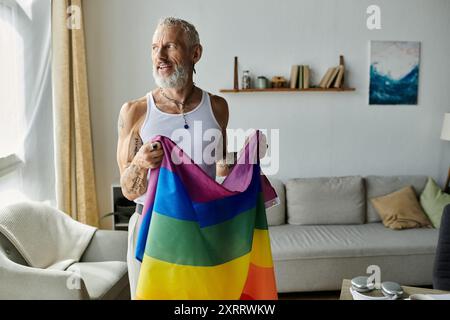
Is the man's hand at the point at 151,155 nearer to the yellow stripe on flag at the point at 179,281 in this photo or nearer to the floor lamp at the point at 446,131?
the yellow stripe on flag at the point at 179,281

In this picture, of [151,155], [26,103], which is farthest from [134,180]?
[26,103]

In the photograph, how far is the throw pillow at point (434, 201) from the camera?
9.55ft

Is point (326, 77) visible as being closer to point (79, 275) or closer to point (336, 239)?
point (336, 239)

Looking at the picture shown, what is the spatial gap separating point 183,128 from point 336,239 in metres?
1.79

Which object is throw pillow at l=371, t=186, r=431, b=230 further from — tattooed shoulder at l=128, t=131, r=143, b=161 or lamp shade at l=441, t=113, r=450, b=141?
tattooed shoulder at l=128, t=131, r=143, b=161

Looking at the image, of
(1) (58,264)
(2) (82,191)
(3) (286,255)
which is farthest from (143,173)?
(2) (82,191)

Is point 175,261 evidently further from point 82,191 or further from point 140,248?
point 82,191

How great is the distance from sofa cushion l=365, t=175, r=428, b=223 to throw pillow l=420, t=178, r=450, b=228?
8cm

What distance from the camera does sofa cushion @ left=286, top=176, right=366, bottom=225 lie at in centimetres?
296

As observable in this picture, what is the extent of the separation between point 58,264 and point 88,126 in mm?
1043

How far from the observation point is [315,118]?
10.8ft

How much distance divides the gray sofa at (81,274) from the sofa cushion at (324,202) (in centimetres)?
121

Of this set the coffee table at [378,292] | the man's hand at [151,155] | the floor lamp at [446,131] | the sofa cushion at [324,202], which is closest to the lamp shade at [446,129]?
the floor lamp at [446,131]

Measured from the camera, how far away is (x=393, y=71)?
3320mm
